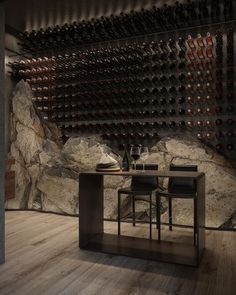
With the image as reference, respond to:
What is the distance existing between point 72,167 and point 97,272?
8.69ft

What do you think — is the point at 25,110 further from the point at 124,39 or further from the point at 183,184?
the point at 183,184

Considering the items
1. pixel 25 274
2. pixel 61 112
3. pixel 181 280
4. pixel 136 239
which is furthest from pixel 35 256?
pixel 61 112

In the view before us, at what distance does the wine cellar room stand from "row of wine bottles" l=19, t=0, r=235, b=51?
18mm

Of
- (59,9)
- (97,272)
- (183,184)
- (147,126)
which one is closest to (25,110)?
(59,9)

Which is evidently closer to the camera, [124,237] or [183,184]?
[124,237]

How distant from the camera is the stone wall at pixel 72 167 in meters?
4.32

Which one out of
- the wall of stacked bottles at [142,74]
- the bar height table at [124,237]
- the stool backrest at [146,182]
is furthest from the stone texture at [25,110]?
the bar height table at [124,237]

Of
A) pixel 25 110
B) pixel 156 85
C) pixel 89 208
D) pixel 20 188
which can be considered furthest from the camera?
pixel 25 110

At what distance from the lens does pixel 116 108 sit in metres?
5.22

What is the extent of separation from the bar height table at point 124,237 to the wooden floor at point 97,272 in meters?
0.10

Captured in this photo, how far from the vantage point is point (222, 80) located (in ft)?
15.0

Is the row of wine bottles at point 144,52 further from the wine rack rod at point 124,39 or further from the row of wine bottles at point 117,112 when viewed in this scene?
the row of wine bottles at point 117,112

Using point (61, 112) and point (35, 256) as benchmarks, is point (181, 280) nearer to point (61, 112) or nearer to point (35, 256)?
point (35, 256)

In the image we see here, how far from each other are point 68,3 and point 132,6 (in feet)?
3.30
